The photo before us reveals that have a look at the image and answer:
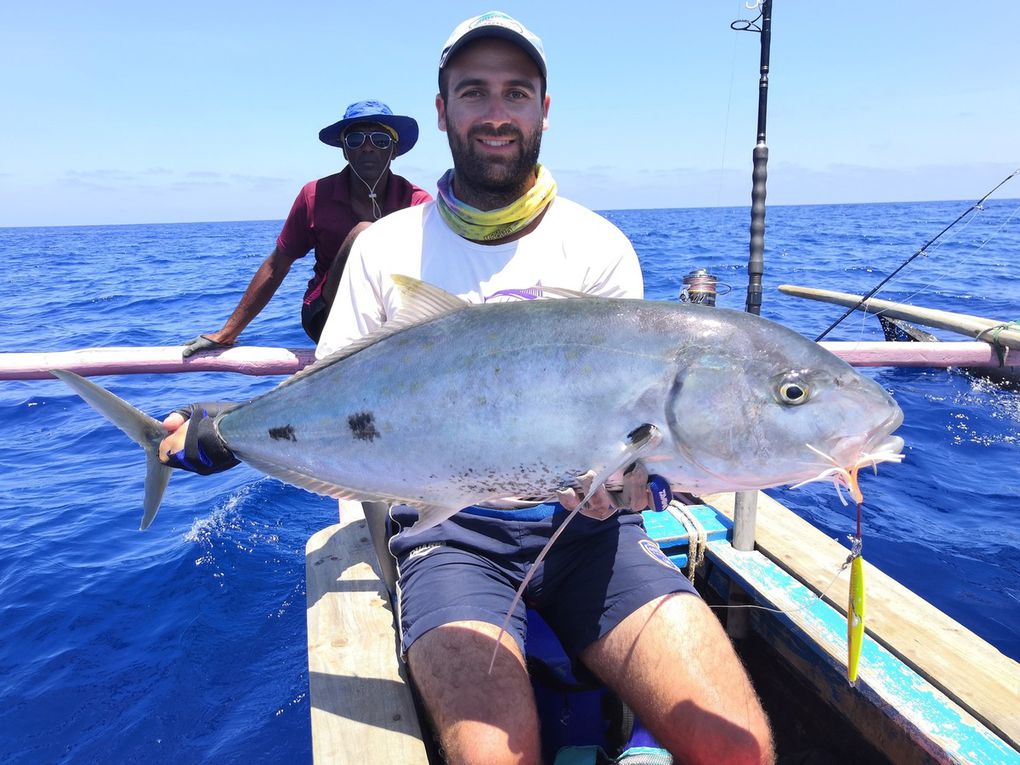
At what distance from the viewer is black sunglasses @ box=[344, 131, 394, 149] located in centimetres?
452

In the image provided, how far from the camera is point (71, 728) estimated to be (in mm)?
3715

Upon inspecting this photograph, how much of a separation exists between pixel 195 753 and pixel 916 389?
956 centimetres

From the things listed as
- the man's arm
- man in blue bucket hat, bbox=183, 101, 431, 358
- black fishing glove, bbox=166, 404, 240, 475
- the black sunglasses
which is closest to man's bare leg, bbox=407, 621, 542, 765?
black fishing glove, bbox=166, 404, 240, 475

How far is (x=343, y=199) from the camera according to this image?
4.51 metres

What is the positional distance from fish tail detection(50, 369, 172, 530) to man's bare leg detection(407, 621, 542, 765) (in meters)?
1.22

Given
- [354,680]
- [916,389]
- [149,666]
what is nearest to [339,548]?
[354,680]

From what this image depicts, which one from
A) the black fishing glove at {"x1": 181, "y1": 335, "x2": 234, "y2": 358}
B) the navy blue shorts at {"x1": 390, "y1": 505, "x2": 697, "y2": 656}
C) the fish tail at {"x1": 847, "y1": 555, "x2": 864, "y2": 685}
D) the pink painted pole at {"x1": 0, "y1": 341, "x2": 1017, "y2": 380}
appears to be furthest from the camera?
the black fishing glove at {"x1": 181, "y1": 335, "x2": 234, "y2": 358}

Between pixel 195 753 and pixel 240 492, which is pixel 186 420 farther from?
pixel 240 492

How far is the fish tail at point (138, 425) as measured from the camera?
249 centimetres

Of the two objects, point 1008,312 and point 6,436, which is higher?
point 1008,312

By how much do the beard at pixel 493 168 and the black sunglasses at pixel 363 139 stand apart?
1.82m

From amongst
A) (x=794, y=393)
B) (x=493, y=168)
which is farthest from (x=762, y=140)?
(x=794, y=393)

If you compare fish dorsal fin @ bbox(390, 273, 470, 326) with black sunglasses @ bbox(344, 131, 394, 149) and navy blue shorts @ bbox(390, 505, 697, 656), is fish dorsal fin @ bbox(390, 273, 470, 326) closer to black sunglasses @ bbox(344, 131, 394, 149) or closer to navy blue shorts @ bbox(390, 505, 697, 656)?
navy blue shorts @ bbox(390, 505, 697, 656)

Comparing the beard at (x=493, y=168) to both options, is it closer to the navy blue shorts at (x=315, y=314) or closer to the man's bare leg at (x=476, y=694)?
the navy blue shorts at (x=315, y=314)
